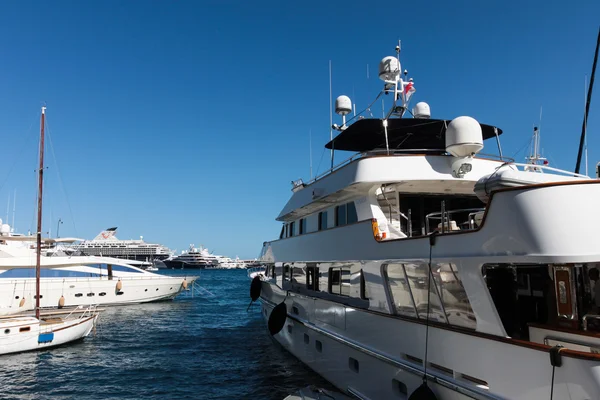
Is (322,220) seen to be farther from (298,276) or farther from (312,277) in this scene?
(298,276)

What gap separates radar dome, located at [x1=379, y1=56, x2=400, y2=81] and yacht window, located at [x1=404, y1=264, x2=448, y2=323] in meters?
7.52

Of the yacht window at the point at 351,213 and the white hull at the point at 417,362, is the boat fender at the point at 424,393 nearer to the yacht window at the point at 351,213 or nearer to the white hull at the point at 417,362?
the white hull at the point at 417,362

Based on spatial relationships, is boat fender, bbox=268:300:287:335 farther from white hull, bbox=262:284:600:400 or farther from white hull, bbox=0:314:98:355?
white hull, bbox=0:314:98:355

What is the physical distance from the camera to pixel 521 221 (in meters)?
4.98

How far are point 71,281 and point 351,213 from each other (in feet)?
88.2

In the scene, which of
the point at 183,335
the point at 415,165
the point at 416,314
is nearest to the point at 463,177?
the point at 415,165

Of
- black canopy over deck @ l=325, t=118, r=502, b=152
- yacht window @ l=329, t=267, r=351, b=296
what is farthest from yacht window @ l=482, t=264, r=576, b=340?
black canopy over deck @ l=325, t=118, r=502, b=152

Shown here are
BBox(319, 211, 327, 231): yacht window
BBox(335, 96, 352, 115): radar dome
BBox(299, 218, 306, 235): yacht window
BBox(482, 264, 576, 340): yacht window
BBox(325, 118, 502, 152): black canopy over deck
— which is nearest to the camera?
BBox(482, 264, 576, 340): yacht window

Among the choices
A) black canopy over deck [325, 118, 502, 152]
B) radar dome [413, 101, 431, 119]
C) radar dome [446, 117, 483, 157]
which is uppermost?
radar dome [413, 101, 431, 119]

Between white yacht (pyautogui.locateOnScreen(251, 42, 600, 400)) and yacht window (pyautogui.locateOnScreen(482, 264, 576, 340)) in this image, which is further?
yacht window (pyautogui.locateOnScreen(482, 264, 576, 340))

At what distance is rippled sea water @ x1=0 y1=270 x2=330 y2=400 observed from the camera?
11.4m

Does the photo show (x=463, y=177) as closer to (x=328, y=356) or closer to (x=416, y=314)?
(x=416, y=314)

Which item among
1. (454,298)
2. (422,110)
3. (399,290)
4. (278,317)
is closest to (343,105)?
(422,110)

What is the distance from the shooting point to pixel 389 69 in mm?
12648
